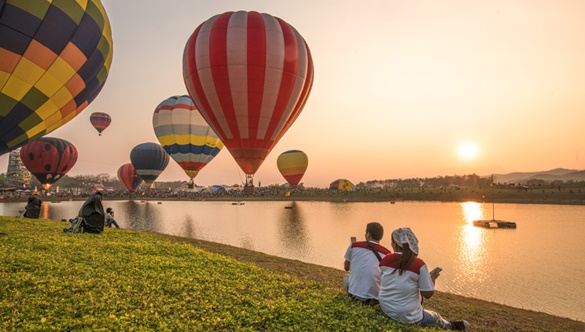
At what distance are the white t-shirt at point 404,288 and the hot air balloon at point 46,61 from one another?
15.3 metres

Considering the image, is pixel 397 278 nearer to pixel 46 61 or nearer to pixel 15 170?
pixel 46 61

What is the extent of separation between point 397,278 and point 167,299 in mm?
3817

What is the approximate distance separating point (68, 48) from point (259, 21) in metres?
16.7

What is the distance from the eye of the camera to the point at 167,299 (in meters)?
6.02

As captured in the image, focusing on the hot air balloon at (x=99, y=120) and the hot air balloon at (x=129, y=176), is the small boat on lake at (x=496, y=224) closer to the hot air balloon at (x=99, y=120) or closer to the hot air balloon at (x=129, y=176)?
the hot air balloon at (x=99, y=120)

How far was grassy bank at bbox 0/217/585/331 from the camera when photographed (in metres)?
5.01

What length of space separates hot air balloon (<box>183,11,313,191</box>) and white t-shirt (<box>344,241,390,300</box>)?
79.1 feet

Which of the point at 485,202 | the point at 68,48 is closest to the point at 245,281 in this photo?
the point at 68,48

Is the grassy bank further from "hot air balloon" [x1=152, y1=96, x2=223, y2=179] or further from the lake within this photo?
"hot air balloon" [x1=152, y1=96, x2=223, y2=179]

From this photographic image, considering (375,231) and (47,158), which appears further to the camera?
(47,158)

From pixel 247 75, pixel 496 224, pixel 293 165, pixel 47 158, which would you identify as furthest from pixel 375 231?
pixel 293 165

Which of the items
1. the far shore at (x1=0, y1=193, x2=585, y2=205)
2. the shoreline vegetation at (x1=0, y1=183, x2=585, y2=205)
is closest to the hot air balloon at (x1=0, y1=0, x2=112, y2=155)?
the far shore at (x1=0, y1=193, x2=585, y2=205)

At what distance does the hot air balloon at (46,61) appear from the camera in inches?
519

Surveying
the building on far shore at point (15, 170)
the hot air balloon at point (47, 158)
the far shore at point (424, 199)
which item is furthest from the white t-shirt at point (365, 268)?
the building on far shore at point (15, 170)
